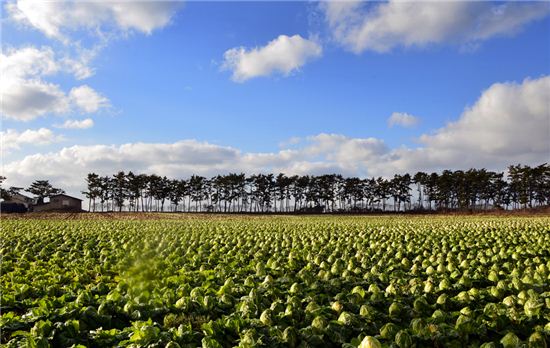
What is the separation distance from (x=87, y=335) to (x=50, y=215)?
203 feet

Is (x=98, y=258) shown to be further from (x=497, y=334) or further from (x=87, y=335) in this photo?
(x=497, y=334)

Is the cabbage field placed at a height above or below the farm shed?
below

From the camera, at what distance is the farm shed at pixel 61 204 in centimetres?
8000

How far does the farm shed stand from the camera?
80000 mm

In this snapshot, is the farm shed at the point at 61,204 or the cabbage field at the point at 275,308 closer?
the cabbage field at the point at 275,308

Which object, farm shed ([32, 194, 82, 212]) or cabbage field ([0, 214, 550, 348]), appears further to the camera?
farm shed ([32, 194, 82, 212])

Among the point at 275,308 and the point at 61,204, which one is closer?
the point at 275,308

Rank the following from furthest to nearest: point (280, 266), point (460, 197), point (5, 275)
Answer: point (460, 197) → point (280, 266) → point (5, 275)

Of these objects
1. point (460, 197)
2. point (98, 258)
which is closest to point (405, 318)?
point (98, 258)

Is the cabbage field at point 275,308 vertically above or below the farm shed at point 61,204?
below

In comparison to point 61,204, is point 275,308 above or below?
below

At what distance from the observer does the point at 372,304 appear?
7758 millimetres

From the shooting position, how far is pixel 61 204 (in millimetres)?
82938

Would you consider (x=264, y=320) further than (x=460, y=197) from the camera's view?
No
